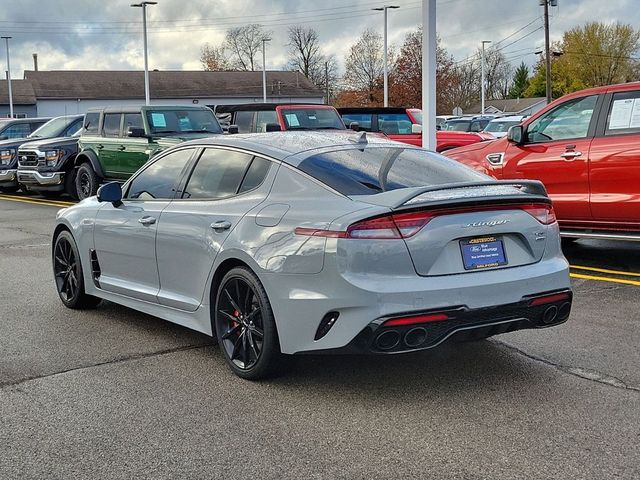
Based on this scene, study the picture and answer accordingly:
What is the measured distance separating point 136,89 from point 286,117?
6940 centimetres

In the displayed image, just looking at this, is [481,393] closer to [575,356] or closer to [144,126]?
[575,356]

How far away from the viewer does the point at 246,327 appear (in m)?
4.99

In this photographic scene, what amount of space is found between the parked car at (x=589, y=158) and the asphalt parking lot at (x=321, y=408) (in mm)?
2093

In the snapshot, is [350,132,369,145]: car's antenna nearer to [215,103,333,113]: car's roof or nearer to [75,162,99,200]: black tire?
[215,103,333,113]: car's roof

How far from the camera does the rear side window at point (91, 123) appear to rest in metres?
16.7

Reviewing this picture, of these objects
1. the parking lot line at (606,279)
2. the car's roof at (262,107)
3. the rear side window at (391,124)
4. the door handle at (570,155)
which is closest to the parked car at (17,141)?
the car's roof at (262,107)

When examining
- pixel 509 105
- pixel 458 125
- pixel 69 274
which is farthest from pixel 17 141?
pixel 509 105

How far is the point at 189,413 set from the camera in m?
4.50

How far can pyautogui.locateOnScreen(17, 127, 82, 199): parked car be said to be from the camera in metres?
17.9

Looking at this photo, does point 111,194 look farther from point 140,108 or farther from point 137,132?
point 140,108

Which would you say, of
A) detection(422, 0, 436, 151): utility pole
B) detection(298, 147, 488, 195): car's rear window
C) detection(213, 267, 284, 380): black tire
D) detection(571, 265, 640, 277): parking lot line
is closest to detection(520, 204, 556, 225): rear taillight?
detection(298, 147, 488, 195): car's rear window

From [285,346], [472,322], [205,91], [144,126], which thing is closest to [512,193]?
[472,322]

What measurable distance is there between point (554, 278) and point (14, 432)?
10.3ft

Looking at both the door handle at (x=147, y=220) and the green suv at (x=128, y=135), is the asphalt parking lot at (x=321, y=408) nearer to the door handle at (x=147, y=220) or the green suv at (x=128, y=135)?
the door handle at (x=147, y=220)
